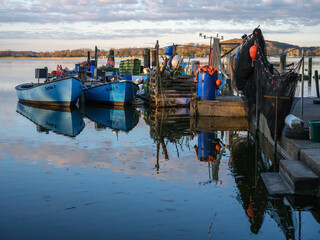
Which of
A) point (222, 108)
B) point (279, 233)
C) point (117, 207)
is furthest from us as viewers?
point (222, 108)

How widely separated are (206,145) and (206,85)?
6414mm

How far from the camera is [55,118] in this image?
24.0 m

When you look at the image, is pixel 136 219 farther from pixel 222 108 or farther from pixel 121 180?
pixel 222 108

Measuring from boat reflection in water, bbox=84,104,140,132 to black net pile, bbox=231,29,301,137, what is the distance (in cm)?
518

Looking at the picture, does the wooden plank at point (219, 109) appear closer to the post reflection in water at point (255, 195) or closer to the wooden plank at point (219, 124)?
the wooden plank at point (219, 124)

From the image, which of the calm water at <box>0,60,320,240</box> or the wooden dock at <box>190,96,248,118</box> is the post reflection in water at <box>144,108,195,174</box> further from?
the wooden dock at <box>190,96,248,118</box>

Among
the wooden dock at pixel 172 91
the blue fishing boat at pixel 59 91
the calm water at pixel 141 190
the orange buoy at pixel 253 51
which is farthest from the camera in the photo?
the blue fishing boat at pixel 59 91

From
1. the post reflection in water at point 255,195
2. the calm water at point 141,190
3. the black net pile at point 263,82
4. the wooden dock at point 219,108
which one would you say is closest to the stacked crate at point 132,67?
the wooden dock at point 219,108

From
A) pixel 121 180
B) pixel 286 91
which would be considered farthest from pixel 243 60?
pixel 121 180

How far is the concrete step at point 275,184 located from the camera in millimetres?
9367

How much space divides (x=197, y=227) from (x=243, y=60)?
11.5 meters

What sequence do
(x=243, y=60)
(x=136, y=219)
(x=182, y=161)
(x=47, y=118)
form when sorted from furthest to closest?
(x=47, y=118) < (x=243, y=60) < (x=182, y=161) < (x=136, y=219)

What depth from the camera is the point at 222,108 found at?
68.6 ft

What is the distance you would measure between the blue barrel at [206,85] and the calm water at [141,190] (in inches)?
142
